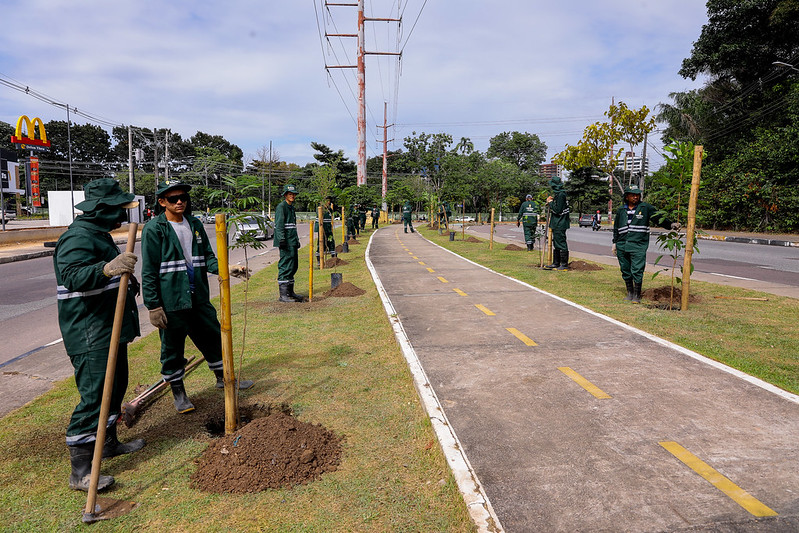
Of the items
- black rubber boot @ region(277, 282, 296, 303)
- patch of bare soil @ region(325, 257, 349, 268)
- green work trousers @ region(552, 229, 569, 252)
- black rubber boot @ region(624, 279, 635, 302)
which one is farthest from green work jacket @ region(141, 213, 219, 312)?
green work trousers @ region(552, 229, 569, 252)

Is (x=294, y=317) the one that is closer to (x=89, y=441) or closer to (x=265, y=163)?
(x=89, y=441)

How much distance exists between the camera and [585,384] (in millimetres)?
4926

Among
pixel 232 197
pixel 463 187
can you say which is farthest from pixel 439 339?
pixel 463 187

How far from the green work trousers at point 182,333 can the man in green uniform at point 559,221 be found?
36.3ft

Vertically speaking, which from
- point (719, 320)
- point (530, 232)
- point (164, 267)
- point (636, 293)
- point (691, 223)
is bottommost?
point (719, 320)

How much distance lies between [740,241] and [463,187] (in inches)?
650

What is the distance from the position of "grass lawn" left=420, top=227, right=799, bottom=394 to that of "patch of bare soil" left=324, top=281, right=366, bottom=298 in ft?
12.7

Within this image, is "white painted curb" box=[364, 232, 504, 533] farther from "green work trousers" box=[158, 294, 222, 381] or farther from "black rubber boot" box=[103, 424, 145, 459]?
"black rubber boot" box=[103, 424, 145, 459]

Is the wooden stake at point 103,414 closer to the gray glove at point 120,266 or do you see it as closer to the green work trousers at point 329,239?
the gray glove at point 120,266

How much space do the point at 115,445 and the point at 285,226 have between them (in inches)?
233

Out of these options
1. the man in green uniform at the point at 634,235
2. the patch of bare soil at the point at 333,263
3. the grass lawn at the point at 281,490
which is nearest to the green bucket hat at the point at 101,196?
the grass lawn at the point at 281,490

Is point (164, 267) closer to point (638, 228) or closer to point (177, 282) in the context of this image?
point (177, 282)

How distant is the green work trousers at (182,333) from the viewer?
172 inches

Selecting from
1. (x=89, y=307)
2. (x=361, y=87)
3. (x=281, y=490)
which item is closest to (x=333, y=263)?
(x=89, y=307)
